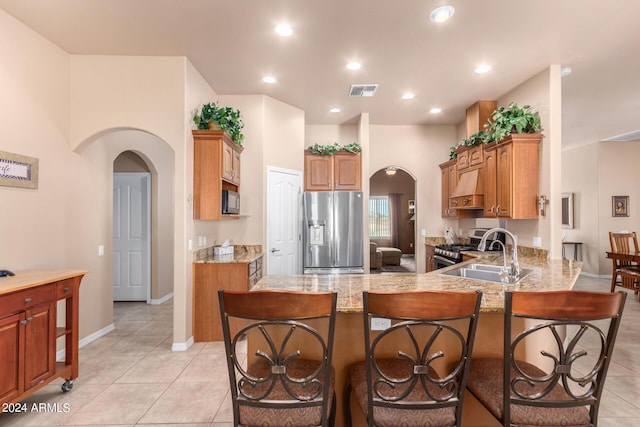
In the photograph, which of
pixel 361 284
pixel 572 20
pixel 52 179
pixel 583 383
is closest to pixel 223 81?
pixel 52 179

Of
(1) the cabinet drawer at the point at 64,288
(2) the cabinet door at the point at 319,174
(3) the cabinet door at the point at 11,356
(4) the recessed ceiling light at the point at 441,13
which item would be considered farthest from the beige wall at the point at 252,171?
(4) the recessed ceiling light at the point at 441,13

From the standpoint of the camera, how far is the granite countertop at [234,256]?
3.75 metres

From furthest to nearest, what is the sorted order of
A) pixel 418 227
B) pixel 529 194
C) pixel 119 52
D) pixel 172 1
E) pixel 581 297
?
pixel 418 227, pixel 529 194, pixel 119 52, pixel 172 1, pixel 581 297

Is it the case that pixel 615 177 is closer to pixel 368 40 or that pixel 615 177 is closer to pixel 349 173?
pixel 349 173

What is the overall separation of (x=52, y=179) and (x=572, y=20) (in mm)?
4902

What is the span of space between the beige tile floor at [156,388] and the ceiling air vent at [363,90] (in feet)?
11.6

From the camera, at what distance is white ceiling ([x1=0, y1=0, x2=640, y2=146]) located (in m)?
2.67

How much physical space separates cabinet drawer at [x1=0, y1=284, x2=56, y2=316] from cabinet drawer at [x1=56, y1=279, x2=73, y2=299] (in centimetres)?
4

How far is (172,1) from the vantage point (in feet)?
8.50


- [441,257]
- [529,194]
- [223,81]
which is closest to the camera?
[529,194]

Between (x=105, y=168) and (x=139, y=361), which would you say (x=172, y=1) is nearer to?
(x=105, y=168)

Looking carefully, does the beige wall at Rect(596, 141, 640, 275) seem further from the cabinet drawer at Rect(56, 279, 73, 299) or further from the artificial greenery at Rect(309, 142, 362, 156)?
the cabinet drawer at Rect(56, 279, 73, 299)

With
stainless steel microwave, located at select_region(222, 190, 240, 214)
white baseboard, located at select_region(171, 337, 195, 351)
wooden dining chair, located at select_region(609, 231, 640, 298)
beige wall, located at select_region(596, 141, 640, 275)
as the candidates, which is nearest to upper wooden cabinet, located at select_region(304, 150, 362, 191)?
stainless steel microwave, located at select_region(222, 190, 240, 214)

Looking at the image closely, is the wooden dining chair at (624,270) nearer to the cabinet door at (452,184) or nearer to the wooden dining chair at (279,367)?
the cabinet door at (452,184)
